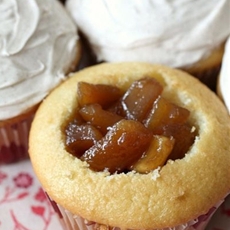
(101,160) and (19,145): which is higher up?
(101,160)

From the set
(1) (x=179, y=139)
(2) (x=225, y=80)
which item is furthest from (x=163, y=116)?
(2) (x=225, y=80)

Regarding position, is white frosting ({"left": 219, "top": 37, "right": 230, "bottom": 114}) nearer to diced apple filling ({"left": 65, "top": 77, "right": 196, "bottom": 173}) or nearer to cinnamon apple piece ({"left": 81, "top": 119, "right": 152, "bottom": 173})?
diced apple filling ({"left": 65, "top": 77, "right": 196, "bottom": 173})

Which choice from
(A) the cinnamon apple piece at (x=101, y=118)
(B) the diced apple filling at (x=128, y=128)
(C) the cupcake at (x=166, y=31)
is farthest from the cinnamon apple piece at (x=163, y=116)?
(C) the cupcake at (x=166, y=31)

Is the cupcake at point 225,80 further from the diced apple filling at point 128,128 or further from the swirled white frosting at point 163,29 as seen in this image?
the diced apple filling at point 128,128

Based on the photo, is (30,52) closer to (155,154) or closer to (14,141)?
(14,141)

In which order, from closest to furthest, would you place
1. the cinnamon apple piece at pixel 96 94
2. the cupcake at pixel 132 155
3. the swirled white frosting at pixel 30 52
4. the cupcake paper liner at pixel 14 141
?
the cupcake at pixel 132 155 < the cinnamon apple piece at pixel 96 94 < the swirled white frosting at pixel 30 52 < the cupcake paper liner at pixel 14 141

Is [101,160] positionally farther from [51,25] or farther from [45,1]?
[45,1]

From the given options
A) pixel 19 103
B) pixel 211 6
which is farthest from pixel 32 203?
pixel 211 6
